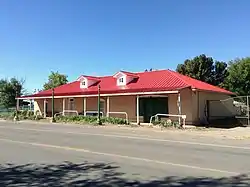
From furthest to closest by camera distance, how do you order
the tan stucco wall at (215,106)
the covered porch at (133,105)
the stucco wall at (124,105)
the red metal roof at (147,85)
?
the stucco wall at (124,105)
the tan stucco wall at (215,106)
the red metal roof at (147,85)
the covered porch at (133,105)

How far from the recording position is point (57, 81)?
67.4 metres

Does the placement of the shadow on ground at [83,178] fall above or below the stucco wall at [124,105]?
below

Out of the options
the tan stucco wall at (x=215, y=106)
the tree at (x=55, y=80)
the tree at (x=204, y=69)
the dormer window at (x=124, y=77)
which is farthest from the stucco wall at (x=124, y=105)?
the tree at (x=55, y=80)

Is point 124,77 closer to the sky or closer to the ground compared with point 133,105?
closer to the sky

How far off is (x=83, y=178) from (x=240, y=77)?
47361mm

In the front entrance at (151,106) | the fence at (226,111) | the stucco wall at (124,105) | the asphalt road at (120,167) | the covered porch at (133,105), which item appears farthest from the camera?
the stucco wall at (124,105)

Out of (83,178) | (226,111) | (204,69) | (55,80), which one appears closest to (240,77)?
(204,69)

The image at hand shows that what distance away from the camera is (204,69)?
5994 cm

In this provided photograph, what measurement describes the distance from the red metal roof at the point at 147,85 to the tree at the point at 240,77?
17.7 metres

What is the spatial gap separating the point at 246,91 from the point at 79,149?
42524 millimetres

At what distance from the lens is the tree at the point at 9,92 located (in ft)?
190

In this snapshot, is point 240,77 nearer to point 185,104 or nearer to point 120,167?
point 185,104

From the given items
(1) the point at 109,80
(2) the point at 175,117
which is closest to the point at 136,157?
(2) the point at 175,117

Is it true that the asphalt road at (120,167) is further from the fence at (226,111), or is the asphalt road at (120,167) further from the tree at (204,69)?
the tree at (204,69)
